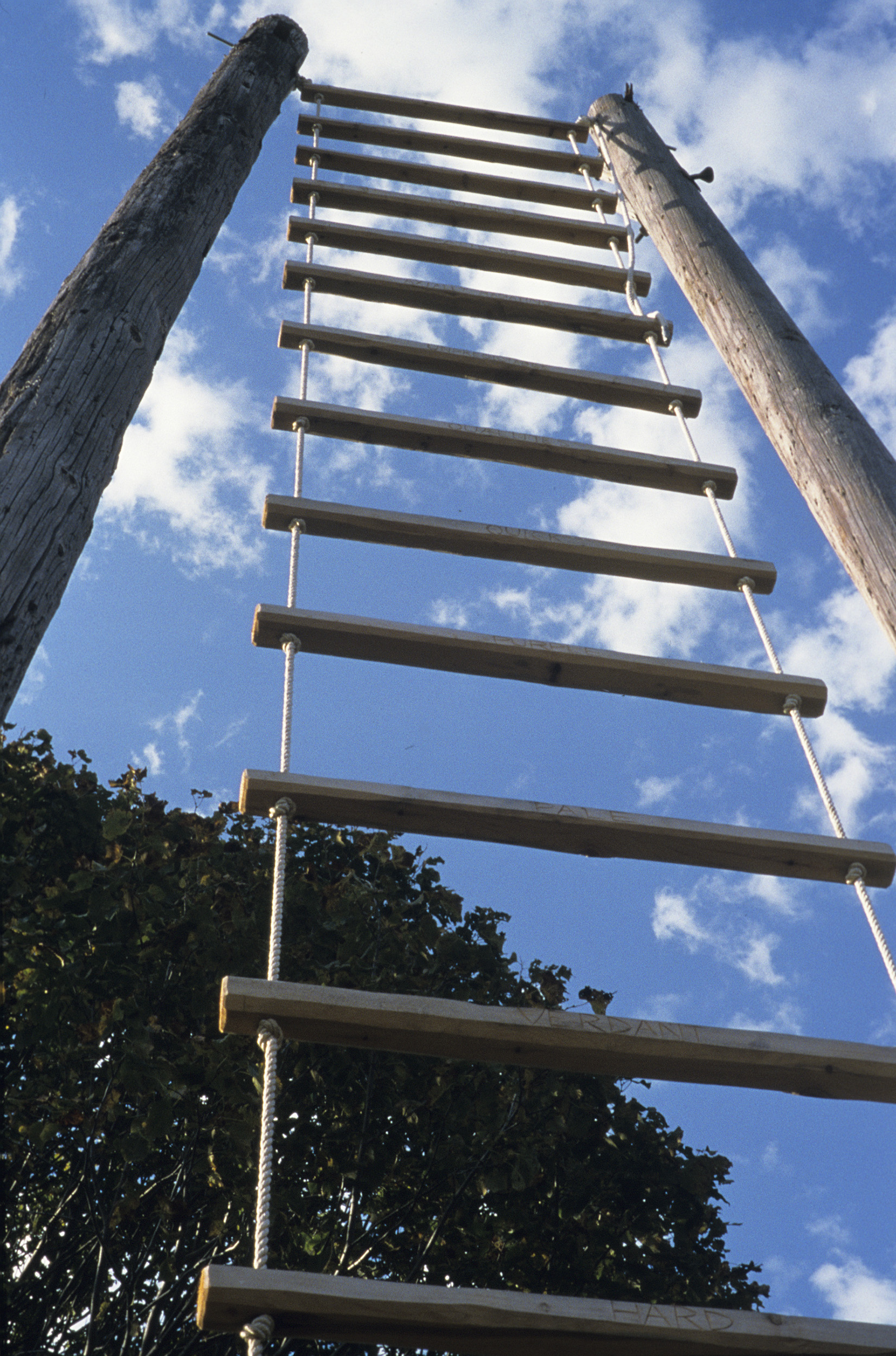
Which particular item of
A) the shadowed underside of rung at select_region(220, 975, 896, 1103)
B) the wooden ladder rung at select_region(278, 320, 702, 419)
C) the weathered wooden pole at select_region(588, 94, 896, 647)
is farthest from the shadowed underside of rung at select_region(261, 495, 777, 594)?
the shadowed underside of rung at select_region(220, 975, 896, 1103)

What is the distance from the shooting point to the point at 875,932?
6.18ft

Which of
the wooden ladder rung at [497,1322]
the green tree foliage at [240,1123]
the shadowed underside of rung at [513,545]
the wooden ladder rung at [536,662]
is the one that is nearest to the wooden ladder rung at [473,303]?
the shadowed underside of rung at [513,545]

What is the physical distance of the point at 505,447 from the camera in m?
2.85

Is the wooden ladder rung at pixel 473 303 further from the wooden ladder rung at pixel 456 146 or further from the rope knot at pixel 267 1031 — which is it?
the rope knot at pixel 267 1031

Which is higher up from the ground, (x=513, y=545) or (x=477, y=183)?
(x=477, y=183)

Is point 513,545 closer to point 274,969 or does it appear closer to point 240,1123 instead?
point 274,969

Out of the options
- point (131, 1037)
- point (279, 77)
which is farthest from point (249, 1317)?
point (279, 77)

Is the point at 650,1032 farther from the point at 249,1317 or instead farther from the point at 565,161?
the point at 565,161

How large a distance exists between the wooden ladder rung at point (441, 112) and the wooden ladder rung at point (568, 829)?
127 inches

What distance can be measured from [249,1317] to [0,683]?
0.95 metres

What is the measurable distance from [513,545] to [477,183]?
2.22 meters

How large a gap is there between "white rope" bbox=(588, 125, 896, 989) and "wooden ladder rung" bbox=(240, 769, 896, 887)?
0.06 m

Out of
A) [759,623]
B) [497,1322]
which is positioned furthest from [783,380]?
[497,1322]

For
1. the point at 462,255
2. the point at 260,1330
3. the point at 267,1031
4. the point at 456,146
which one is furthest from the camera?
the point at 456,146
